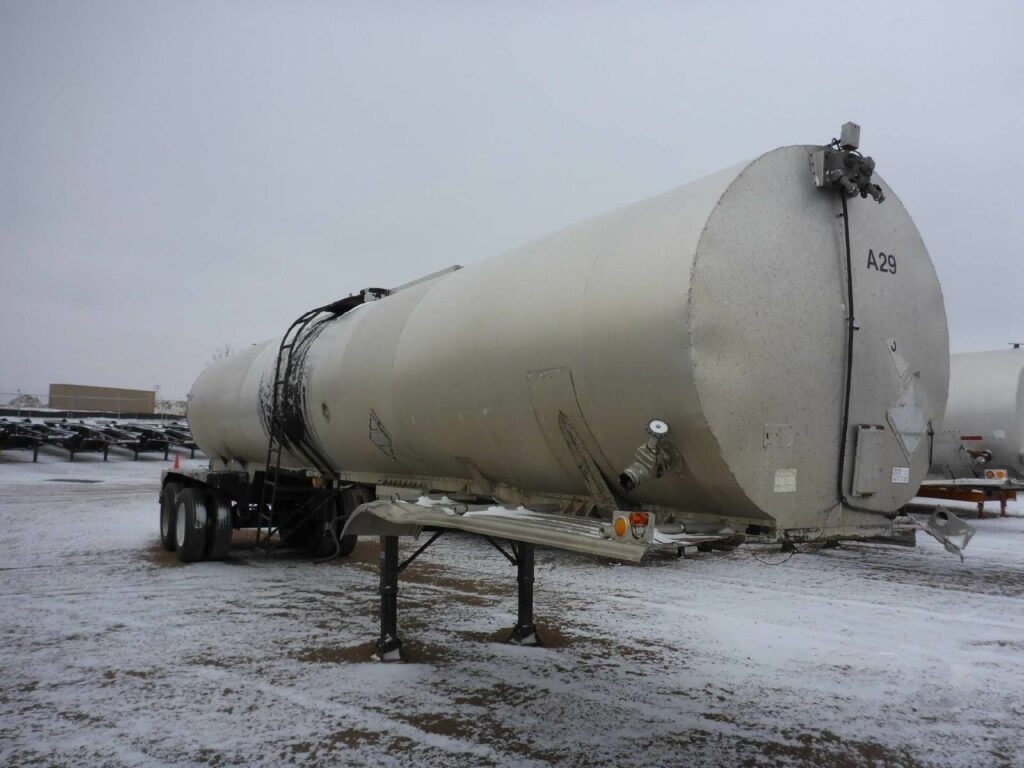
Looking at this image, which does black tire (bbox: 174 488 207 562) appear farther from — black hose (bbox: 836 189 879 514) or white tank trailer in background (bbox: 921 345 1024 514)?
white tank trailer in background (bbox: 921 345 1024 514)

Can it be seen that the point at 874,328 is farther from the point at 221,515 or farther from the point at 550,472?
the point at 221,515

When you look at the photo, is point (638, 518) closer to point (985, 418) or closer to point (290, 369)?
point (290, 369)

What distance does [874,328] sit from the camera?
4539 millimetres

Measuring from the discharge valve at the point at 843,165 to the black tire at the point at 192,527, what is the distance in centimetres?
925

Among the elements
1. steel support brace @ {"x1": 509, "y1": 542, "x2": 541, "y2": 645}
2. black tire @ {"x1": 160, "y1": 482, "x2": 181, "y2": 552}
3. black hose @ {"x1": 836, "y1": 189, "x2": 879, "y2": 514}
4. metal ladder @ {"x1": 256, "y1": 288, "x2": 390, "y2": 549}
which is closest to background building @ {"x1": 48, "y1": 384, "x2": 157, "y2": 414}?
black tire @ {"x1": 160, "y1": 482, "x2": 181, "y2": 552}

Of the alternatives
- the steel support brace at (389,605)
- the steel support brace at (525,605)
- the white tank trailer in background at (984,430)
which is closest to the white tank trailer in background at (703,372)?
the steel support brace at (389,605)

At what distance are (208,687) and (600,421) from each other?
3538 millimetres

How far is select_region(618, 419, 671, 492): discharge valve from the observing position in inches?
161

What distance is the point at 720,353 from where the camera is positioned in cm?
396

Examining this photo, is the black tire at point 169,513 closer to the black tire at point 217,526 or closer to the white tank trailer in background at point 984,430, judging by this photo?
the black tire at point 217,526

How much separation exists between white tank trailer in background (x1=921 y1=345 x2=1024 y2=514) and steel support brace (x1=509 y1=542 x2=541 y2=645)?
981 centimetres

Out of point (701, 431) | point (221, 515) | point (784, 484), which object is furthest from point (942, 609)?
point (221, 515)

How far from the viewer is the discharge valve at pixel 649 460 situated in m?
4.08

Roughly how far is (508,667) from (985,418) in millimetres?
12111
